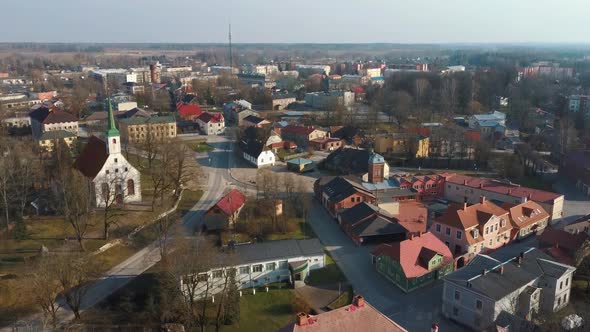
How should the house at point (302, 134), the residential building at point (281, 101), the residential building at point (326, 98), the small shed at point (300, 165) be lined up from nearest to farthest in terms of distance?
the small shed at point (300, 165), the house at point (302, 134), the residential building at point (326, 98), the residential building at point (281, 101)

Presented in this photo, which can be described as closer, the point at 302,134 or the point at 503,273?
the point at 503,273

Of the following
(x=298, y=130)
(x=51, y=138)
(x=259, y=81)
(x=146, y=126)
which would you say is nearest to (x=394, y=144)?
(x=298, y=130)

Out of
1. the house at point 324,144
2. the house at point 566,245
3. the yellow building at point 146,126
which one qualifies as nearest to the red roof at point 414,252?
the house at point 566,245

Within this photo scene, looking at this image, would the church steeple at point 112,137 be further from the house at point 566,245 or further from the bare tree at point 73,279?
the house at point 566,245

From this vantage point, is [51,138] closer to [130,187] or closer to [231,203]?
[130,187]

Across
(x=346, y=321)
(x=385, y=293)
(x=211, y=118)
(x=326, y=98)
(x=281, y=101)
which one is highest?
(x=326, y=98)

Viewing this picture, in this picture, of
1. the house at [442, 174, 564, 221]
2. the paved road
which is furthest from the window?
the house at [442, 174, 564, 221]
